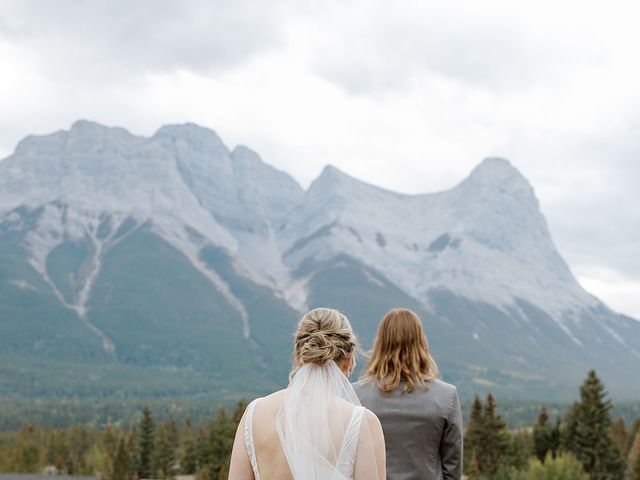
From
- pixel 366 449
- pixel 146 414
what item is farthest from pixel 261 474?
pixel 146 414

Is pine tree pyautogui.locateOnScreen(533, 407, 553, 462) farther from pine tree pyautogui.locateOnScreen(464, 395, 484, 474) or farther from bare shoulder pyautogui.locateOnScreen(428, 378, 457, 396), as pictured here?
bare shoulder pyautogui.locateOnScreen(428, 378, 457, 396)

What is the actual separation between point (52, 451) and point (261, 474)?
372 ft

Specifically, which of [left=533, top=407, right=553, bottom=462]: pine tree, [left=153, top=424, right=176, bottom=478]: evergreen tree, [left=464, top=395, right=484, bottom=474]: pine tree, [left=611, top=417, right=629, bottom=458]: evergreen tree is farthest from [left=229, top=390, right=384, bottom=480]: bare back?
[left=611, top=417, right=629, bottom=458]: evergreen tree

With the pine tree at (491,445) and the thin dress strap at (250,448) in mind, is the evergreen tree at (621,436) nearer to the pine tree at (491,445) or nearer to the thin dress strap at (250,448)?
the pine tree at (491,445)

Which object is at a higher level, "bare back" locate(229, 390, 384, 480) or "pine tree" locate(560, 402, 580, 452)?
"pine tree" locate(560, 402, 580, 452)

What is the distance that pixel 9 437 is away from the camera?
4951 inches

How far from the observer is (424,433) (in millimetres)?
7094

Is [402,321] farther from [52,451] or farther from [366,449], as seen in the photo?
[52,451]

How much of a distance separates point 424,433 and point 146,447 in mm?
83322

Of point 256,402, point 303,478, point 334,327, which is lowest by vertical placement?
point 303,478

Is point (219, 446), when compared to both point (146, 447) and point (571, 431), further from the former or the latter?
point (571, 431)

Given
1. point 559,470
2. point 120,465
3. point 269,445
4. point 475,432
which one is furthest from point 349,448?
point 120,465

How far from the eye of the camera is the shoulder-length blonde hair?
7.04 meters

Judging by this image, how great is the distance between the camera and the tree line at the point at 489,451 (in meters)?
67.6
